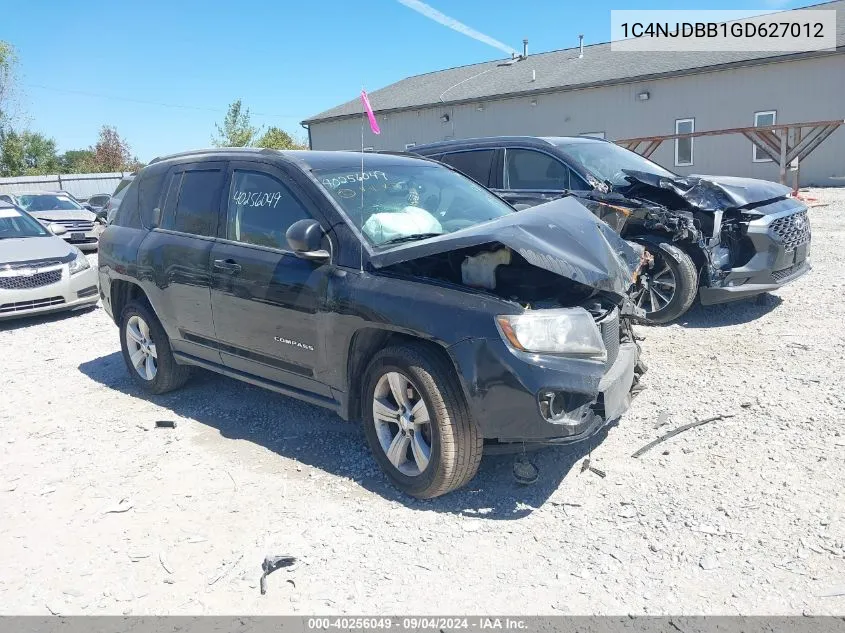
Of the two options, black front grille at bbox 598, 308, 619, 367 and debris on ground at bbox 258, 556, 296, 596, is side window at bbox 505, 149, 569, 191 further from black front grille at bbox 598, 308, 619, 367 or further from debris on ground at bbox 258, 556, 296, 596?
debris on ground at bbox 258, 556, 296, 596

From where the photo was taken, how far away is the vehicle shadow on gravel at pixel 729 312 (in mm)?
6371

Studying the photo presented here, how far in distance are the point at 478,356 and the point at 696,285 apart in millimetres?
3708


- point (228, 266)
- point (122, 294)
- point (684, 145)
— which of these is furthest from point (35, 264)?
point (684, 145)

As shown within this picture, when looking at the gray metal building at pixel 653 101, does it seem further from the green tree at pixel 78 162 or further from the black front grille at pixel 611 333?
the green tree at pixel 78 162

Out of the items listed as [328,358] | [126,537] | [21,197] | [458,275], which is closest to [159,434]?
[126,537]

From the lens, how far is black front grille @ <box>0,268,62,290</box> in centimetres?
822

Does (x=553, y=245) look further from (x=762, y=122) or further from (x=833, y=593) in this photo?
(x=762, y=122)

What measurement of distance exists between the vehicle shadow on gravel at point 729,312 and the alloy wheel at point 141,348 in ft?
15.8

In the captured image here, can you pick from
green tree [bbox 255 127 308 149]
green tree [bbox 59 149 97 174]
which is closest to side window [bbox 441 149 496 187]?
green tree [bbox 255 127 308 149]

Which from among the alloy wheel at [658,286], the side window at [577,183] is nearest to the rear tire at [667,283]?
the alloy wheel at [658,286]

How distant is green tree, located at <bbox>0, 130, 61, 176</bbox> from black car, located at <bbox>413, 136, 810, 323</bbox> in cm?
4755

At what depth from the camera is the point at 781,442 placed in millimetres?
3895

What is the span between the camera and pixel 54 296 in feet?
28.0

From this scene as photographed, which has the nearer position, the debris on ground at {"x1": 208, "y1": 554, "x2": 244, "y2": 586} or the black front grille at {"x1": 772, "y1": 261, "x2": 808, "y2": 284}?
the debris on ground at {"x1": 208, "y1": 554, "x2": 244, "y2": 586}
